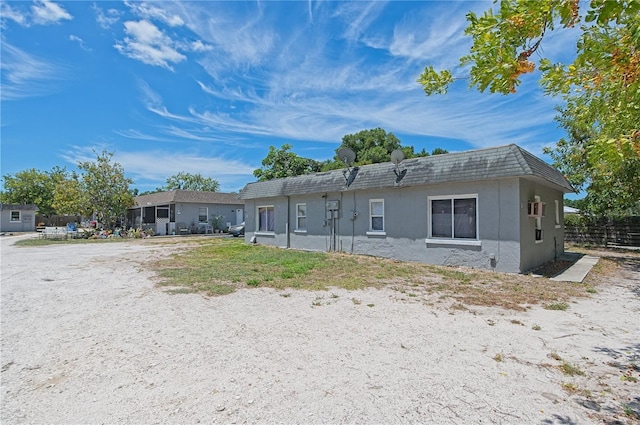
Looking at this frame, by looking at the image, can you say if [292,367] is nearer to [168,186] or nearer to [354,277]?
[354,277]

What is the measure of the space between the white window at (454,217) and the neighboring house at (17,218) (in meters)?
46.5

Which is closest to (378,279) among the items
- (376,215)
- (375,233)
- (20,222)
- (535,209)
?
(375,233)

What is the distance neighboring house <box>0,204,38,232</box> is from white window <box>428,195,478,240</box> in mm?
46497

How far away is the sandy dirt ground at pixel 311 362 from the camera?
277 centimetres

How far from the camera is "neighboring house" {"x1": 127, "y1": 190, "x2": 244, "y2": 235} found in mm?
30203

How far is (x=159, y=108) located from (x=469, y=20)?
62.6ft

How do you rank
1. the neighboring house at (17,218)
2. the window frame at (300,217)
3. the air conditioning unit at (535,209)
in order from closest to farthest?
1. the air conditioning unit at (535,209)
2. the window frame at (300,217)
3. the neighboring house at (17,218)

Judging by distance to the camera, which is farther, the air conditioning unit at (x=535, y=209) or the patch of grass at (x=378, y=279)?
the air conditioning unit at (x=535, y=209)

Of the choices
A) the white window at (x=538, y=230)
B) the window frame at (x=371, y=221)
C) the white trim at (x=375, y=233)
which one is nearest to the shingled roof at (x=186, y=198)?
the window frame at (x=371, y=221)

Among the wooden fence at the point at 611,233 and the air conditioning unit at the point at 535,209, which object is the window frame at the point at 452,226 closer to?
the air conditioning unit at the point at 535,209

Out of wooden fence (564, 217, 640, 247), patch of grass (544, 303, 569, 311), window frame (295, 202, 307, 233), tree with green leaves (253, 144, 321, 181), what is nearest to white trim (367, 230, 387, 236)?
window frame (295, 202, 307, 233)

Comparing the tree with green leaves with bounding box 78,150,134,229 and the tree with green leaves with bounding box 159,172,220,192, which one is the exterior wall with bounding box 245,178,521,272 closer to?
Answer: the tree with green leaves with bounding box 78,150,134,229

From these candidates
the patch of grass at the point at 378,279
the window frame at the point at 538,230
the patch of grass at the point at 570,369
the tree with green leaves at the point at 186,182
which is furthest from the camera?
the tree with green leaves at the point at 186,182

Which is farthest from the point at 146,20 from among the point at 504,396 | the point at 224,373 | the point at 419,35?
the point at 504,396
